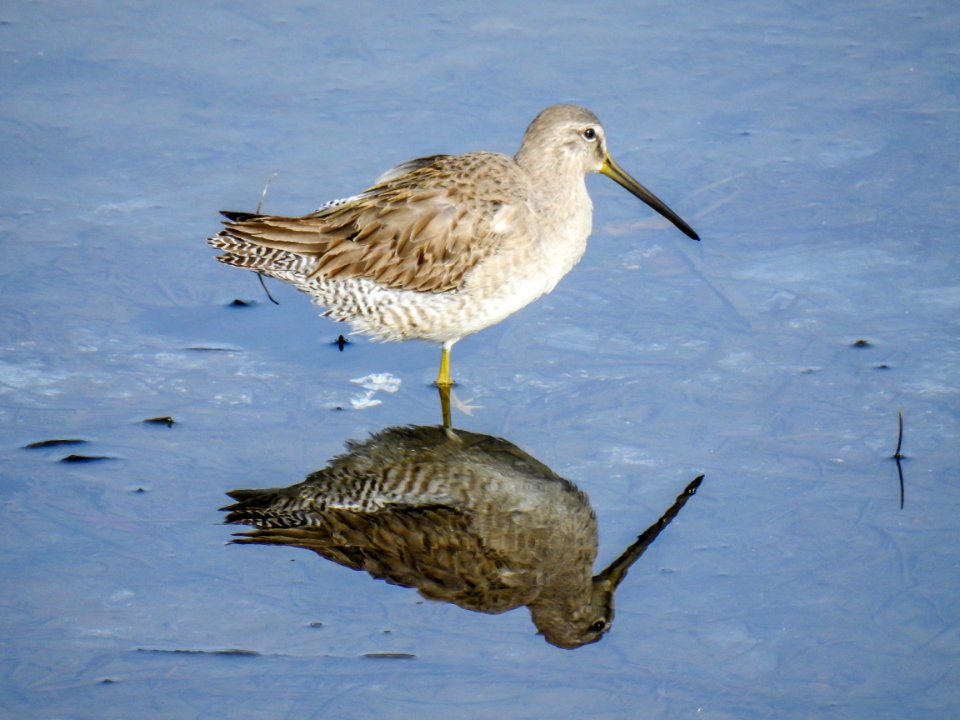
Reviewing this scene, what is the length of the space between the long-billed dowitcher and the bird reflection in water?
69 centimetres

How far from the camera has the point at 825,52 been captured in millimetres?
9141

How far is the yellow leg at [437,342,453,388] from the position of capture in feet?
21.6

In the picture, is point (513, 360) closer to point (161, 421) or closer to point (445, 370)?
point (445, 370)

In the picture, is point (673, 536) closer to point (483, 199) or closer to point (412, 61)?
point (483, 199)

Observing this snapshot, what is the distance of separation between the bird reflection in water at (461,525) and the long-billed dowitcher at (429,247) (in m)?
0.69

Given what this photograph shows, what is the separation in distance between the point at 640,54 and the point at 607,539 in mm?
4512

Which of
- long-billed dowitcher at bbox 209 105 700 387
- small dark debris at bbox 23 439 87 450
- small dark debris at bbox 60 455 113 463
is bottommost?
small dark debris at bbox 60 455 113 463

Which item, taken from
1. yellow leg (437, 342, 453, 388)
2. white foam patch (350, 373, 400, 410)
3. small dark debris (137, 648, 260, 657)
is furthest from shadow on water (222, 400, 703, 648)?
small dark debris (137, 648, 260, 657)

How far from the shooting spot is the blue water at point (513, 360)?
4.76m

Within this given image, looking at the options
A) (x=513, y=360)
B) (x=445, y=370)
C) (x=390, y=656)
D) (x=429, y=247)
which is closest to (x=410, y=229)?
(x=429, y=247)

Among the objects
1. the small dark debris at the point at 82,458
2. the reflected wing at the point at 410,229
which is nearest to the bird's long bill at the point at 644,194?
the reflected wing at the point at 410,229

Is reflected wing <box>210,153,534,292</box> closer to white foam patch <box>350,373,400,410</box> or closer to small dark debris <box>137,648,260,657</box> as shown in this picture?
white foam patch <box>350,373,400,410</box>

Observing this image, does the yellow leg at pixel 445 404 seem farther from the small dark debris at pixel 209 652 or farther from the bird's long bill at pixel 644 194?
the small dark debris at pixel 209 652

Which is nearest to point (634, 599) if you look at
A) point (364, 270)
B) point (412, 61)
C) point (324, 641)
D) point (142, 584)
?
point (324, 641)
